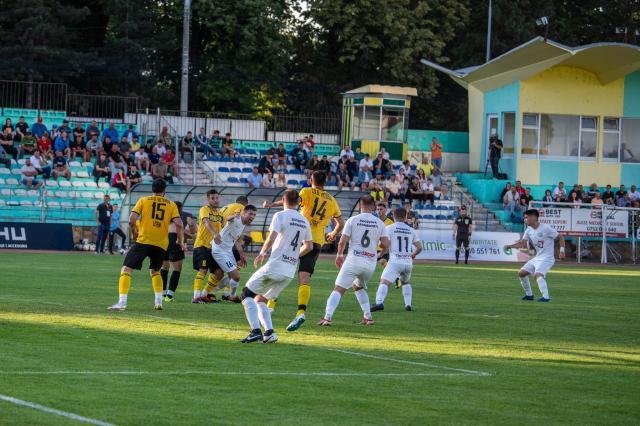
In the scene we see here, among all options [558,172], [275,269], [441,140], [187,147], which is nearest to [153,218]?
[275,269]

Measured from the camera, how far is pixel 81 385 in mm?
10555

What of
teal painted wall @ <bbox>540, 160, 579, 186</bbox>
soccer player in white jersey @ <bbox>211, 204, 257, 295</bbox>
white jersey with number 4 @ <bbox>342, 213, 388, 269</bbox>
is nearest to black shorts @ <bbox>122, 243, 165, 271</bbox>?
soccer player in white jersey @ <bbox>211, 204, 257, 295</bbox>

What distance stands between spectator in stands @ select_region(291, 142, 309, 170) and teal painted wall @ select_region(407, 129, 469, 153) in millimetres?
10860

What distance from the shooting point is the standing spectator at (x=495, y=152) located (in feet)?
169

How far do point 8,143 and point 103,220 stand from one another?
6.38 m

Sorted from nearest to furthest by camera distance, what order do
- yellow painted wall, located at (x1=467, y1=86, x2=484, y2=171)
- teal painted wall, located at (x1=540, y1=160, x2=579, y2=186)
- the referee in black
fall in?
the referee in black, teal painted wall, located at (x1=540, y1=160, x2=579, y2=186), yellow painted wall, located at (x1=467, y1=86, x2=484, y2=171)

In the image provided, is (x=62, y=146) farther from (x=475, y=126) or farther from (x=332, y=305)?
(x=332, y=305)

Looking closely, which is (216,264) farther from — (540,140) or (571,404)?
(540,140)

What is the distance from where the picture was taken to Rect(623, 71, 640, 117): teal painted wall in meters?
55.3

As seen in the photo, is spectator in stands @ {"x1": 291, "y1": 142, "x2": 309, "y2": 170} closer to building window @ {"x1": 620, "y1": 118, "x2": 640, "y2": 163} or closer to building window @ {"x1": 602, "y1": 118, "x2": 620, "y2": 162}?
building window @ {"x1": 602, "y1": 118, "x2": 620, "y2": 162}

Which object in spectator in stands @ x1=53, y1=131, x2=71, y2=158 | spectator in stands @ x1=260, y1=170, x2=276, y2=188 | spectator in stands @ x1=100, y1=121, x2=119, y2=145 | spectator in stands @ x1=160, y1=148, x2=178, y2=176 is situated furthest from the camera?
spectator in stands @ x1=260, y1=170, x2=276, y2=188

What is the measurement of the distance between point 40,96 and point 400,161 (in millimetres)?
16499

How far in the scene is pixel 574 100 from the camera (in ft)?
180

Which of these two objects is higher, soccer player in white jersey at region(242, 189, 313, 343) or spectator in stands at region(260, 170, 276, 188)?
spectator in stands at region(260, 170, 276, 188)
